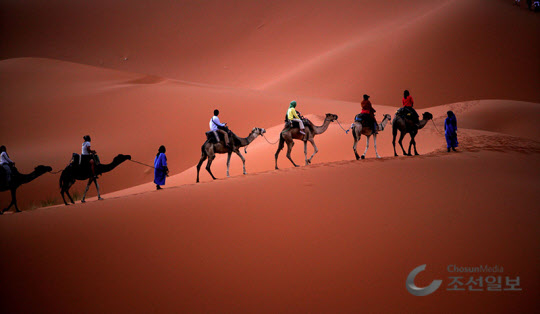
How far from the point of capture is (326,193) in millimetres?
8141

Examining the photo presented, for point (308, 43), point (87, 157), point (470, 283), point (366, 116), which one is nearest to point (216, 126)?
point (87, 157)

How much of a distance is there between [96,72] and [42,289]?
3215cm

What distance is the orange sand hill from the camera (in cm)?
3562

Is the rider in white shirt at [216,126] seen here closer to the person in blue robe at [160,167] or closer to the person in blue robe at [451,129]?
the person in blue robe at [160,167]

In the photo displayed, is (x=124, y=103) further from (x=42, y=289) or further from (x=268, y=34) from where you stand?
(x=268, y=34)

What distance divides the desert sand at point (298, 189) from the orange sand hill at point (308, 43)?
323 millimetres

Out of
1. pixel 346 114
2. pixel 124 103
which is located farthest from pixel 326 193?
pixel 124 103

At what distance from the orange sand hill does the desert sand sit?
1.06ft

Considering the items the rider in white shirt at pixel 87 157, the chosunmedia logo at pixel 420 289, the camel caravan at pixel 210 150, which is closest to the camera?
the chosunmedia logo at pixel 420 289

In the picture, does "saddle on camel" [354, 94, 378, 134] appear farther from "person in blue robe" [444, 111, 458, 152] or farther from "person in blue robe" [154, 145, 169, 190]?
"person in blue robe" [154, 145, 169, 190]

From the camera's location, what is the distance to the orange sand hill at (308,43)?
35.6m

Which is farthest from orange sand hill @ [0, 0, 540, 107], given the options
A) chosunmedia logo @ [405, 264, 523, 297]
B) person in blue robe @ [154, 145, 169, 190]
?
chosunmedia logo @ [405, 264, 523, 297]

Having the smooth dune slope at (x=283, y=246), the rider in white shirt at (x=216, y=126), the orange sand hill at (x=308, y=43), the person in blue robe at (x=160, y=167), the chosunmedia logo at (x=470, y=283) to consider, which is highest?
the orange sand hill at (x=308, y=43)

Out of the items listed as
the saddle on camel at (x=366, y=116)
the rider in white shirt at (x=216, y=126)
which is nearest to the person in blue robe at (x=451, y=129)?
the saddle on camel at (x=366, y=116)
